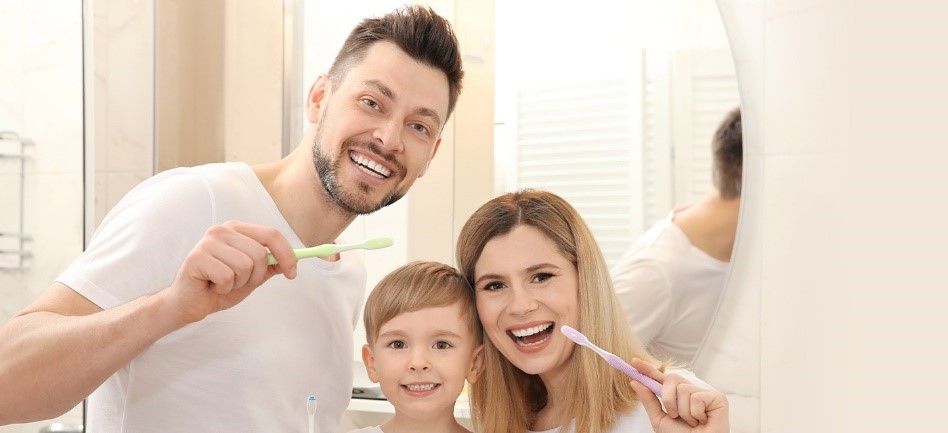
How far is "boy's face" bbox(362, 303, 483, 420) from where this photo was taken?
1006 mm

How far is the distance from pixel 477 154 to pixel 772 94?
50 centimetres

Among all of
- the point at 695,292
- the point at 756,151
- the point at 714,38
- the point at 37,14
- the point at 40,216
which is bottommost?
the point at 695,292

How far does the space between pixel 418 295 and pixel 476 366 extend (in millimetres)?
135

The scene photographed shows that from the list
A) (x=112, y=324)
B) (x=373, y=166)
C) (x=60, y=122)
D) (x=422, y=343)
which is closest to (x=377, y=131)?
(x=373, y=166)

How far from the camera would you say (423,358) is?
100cm

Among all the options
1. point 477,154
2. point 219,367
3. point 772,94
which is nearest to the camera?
point 219,367

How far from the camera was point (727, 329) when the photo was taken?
129cm

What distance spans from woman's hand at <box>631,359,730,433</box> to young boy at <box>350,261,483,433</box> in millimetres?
274

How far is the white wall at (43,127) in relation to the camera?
1608 millimetres

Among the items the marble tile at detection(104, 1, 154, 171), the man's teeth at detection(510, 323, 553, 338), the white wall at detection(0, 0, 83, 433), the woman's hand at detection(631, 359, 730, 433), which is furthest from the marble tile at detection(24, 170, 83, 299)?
the woman's hand at detection(631, 359, 730, 433)

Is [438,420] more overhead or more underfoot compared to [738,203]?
more underfoot

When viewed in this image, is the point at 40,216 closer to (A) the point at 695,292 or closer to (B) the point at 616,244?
(B) the point at 616,244

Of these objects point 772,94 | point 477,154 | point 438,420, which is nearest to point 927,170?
point 438,420

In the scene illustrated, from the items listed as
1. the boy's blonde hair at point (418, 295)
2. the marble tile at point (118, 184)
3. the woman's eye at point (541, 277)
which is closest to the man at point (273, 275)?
the boy's blonde hair at point (418, 295)
